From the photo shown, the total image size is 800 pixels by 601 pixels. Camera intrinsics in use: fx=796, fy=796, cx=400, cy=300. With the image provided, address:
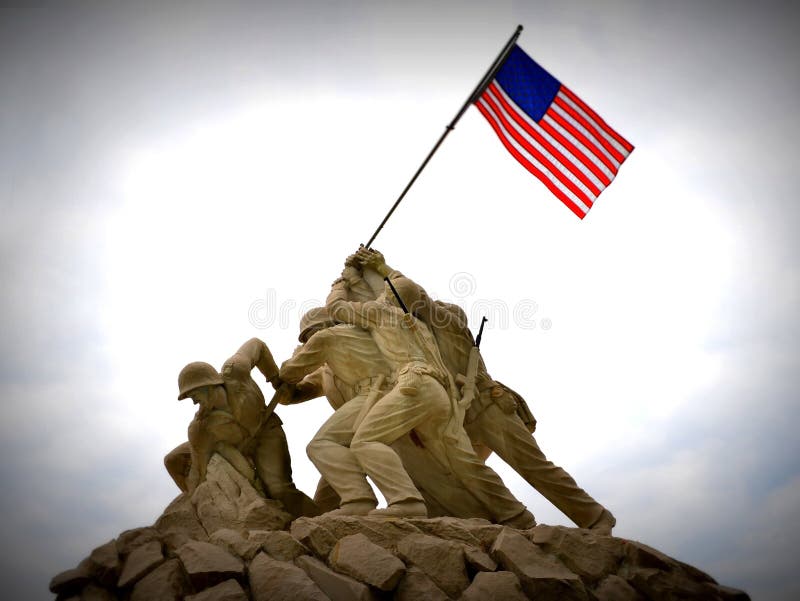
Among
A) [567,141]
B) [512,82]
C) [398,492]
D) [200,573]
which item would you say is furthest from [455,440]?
[512,82]

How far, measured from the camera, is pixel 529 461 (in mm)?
8977

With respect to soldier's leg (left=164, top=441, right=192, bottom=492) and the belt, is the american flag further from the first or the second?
soldier's leg (left=164, top=441, right=192, bottom=492)

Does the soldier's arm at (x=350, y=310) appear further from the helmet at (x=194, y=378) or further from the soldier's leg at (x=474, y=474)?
the helmet at (x=194, y=378)

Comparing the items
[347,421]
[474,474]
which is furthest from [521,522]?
[347,421]

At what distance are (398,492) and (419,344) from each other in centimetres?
194

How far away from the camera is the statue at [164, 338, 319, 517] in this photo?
28.5ft

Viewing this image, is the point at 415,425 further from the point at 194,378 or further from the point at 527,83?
the point at 527,83

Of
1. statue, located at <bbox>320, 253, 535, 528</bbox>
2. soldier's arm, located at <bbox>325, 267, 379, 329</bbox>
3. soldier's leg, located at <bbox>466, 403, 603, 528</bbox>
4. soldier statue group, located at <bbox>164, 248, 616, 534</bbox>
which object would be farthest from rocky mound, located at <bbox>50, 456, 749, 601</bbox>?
soldier's arm, located at <bbox>325, 267, 379, 329</bbox>

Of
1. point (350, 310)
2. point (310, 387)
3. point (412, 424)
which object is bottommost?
point (412, 424)

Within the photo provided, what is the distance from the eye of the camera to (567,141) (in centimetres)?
996

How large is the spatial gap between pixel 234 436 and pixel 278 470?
62 centimetres

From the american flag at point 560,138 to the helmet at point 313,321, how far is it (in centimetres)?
311

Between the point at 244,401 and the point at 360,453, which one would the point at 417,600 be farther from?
the point at 244,401

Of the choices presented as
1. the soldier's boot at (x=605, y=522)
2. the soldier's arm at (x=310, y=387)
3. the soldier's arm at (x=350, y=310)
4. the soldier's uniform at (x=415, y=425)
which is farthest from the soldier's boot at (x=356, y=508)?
the soldier's boot at (x=605, y=522)
